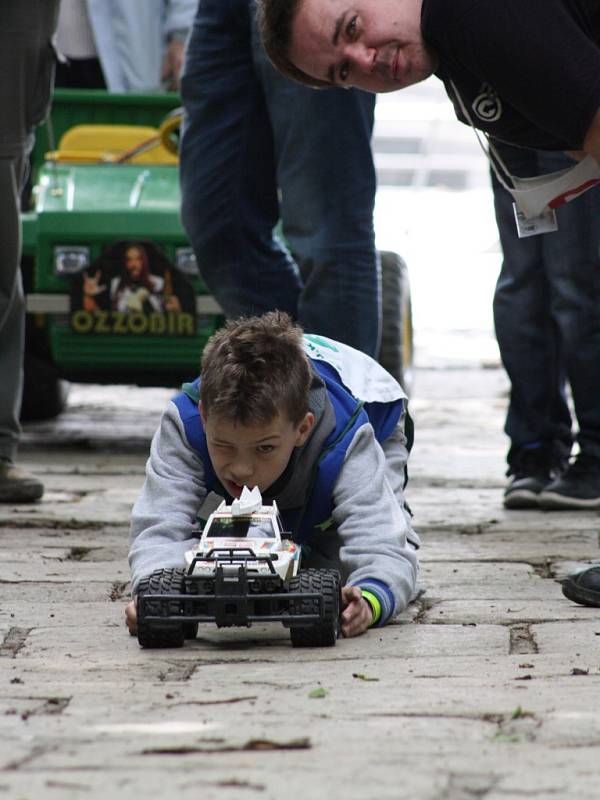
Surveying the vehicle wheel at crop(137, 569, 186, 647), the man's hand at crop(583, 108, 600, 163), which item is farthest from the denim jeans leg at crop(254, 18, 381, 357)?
the vehicle wheel at crop(137, 569, 186, 647)

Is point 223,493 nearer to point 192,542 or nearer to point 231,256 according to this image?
point 192,542

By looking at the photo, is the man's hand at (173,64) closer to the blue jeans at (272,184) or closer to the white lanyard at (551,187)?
the blue jeans at (272,184)

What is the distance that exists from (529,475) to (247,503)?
2058mm

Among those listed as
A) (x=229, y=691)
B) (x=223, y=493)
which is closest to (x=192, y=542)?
(x=223, y=493)

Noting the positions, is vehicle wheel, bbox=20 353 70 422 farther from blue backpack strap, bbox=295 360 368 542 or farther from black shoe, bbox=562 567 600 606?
black shoe, bbox=562 567 600 606

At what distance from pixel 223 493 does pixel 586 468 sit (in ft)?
5.81

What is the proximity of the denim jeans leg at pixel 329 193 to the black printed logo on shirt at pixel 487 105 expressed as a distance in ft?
4.07

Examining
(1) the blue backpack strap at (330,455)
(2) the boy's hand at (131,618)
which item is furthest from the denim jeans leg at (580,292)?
(2) the boy's hand at (131,618)

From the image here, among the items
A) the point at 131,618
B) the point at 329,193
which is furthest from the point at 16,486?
the point at 131,618

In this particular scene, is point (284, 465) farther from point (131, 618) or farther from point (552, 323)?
point (552, 323)

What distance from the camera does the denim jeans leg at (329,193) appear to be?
398 cm

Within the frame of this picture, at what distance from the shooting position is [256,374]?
2.83 metres

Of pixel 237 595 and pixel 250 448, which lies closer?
pixel 237 595

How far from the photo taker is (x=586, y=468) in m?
4.52
